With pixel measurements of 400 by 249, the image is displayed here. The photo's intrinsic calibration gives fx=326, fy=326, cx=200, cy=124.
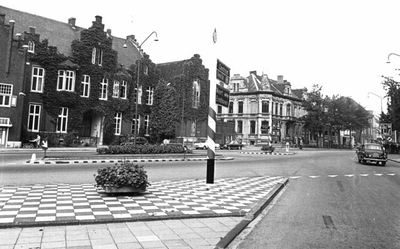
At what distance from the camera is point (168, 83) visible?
51.6 m

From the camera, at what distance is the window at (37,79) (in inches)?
1454

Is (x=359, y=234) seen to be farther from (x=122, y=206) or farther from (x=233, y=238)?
(x=122, y=206)

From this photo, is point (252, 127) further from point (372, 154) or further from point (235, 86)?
point (372, 154)

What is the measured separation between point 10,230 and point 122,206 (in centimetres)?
251

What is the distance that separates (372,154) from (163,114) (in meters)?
30.9

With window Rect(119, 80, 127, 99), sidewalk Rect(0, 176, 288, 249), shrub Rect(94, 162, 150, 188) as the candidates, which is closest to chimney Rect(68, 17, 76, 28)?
window Rect(119, 80, 127, 99)

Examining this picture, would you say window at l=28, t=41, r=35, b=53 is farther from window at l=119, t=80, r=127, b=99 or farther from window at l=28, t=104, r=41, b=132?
window at l=119, t=80, r=127, b=99

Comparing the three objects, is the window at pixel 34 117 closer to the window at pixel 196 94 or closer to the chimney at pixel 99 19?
the chimney at pixel 99 19

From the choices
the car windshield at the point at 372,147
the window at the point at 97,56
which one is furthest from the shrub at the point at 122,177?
the window at the point at 97,56

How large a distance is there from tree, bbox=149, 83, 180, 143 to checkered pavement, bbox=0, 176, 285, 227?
125 ft

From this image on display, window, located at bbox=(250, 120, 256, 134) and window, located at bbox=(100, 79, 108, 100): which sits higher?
window, located at bbox=(100, 79, 108, 100)

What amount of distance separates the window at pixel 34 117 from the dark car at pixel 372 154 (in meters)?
33.2

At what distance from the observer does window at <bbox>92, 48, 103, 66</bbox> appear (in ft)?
136

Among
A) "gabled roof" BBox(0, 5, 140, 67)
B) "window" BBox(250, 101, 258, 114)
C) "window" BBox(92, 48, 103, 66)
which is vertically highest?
"gabled roof" BBox(0, 5, 140, 67)
